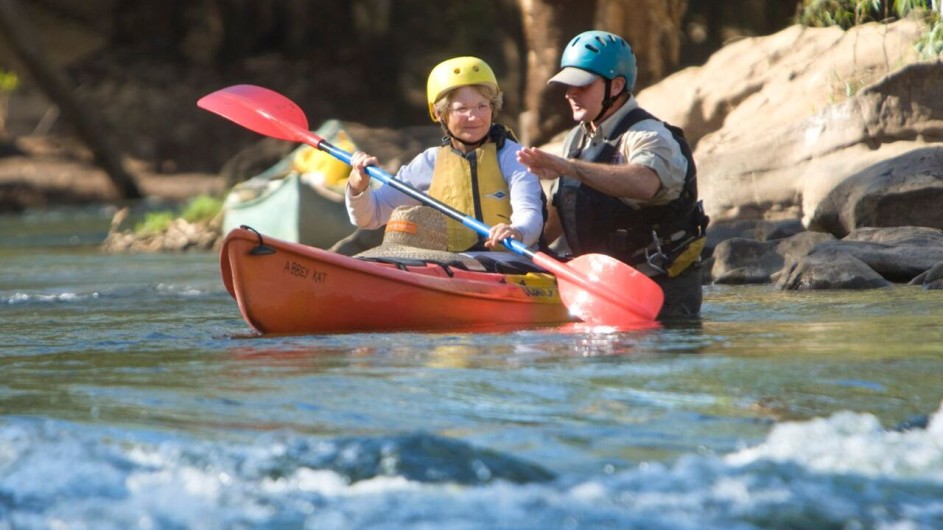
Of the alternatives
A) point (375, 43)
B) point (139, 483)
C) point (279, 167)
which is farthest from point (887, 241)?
point (375, 43)

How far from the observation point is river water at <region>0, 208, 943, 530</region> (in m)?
3.52

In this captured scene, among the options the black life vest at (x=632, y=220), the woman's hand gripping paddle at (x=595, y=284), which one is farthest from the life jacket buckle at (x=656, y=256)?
the woman's hand gripping paddle at (x=595, y=284)

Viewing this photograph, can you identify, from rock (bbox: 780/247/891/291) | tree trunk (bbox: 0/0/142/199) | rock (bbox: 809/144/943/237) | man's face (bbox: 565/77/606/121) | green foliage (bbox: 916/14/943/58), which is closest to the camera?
man's face (bbox: 565/77/606/121)

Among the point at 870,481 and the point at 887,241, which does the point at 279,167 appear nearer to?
the point at 887,241

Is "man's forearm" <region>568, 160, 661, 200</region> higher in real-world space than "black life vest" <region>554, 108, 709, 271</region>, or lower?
higher

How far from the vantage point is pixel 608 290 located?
19.9 ft

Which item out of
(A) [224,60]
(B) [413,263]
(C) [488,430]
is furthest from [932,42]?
(A) [224,60]

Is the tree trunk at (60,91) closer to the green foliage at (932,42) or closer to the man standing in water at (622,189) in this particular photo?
the green foliage at (932,42)

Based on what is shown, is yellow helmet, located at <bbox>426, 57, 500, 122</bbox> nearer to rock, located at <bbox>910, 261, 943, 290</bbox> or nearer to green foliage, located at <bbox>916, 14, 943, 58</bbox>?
rock, located at <bbox>910, 261, 943, 290</bbox>

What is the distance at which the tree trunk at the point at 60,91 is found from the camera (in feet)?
60.5

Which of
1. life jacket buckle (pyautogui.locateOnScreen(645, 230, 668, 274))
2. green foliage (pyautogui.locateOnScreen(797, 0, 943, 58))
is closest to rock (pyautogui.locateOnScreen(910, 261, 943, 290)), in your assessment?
life jacket buckle (pyautogui.locateOnScreen(645, 230, 668, 274))

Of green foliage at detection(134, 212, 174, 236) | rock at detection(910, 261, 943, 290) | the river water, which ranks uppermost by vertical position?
green foliage at detection(134, 212, 174, 236)

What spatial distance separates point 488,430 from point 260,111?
3.88 metres

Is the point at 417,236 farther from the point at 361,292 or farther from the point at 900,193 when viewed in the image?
the point at 900,193
